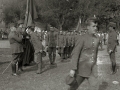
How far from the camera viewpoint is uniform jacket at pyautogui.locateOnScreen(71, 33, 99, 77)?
453 cm

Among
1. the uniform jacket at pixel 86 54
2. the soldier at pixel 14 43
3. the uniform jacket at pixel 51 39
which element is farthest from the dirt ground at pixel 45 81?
the uniform jacket at pixel 51 39

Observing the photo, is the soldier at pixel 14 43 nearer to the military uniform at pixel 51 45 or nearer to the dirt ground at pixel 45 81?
the dirt ground at pixel 45 81

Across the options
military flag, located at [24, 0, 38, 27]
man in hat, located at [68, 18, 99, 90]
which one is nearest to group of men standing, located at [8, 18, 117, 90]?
man in hat, located at [68, 18, 99, 90]

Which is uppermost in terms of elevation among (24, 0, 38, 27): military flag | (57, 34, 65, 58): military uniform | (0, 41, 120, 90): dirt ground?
(24, 0, 38, 27): military flag

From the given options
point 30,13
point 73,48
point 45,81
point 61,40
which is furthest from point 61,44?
point 45,81

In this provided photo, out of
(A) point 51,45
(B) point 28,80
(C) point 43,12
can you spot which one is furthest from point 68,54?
(C) point 43,12

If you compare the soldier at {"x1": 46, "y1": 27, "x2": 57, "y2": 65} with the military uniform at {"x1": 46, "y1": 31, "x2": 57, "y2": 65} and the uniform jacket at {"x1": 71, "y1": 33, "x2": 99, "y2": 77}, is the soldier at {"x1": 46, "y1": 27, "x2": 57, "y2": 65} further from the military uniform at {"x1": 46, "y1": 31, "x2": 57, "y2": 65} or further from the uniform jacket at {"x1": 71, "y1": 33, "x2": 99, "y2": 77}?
the uniform jacket at {"x1": 71, "y1": 33, "x2": 99, "y2": 77}

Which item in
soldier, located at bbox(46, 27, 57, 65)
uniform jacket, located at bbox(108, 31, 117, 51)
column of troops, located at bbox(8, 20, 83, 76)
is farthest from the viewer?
soldier, located at bbox(46, 27, 57, 65)

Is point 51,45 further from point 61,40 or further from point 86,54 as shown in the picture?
point 86,54

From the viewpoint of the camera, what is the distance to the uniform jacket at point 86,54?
4.53m

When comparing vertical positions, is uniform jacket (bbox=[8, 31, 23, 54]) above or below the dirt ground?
above

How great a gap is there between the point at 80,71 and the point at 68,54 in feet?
34.7

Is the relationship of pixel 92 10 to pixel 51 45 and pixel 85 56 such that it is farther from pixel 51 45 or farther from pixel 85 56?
pixel 85 56

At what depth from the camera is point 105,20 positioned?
2192 inches
